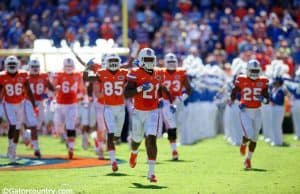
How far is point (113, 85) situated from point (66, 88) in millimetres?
3467

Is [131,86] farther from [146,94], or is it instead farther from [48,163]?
[48,163]

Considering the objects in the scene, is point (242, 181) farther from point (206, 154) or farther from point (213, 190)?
point (206, 154)

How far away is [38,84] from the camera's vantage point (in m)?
22.1

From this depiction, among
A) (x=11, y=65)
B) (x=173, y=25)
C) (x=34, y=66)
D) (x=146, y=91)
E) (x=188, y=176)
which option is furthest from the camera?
(x=173, y=25)

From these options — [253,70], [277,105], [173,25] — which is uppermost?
[173,25]

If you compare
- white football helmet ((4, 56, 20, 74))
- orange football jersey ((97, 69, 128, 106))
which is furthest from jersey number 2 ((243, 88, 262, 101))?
white football helmet ((4, 56, 20, 74))

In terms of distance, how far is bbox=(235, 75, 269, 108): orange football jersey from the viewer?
60.8 ft

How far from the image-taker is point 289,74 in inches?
1048

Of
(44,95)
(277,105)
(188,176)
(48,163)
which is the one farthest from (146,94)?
(277,105)

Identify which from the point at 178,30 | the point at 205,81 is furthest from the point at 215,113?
the point at 178,30

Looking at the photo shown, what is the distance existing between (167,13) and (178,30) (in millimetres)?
1965

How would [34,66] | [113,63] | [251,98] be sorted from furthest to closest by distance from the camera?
[34,66] → [251,98] → [113,63]

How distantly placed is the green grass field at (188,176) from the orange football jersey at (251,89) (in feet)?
4.06

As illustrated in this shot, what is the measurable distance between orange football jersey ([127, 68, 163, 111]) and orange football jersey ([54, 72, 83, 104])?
→ 4.88 m
